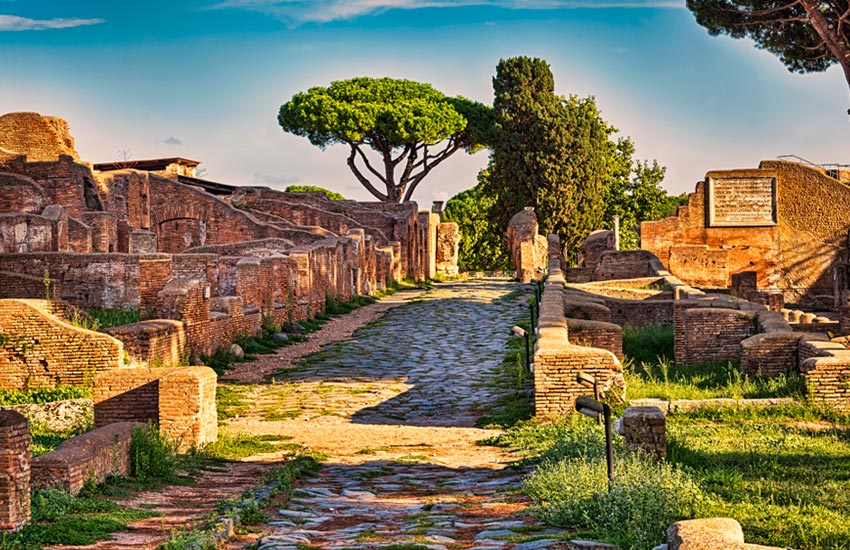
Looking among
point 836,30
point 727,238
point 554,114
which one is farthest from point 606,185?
point 836,30

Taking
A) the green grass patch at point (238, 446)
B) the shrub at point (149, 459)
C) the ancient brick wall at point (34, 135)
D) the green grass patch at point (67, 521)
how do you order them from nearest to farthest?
the green grass patch at point (67, 521) → the shrub at point (149, 459) → the green grass patch at point (238, 446) → the ancient brick wall at point (34, 135)

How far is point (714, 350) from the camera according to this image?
1600 centimetres

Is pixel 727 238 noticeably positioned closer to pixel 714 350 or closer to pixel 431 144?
pixel 714 350

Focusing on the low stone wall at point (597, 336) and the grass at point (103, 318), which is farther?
the grass at point (103, 318)

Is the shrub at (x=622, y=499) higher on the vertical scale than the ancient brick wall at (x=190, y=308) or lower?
lower

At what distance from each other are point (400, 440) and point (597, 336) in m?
3.69

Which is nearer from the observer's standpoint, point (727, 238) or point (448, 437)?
point (448, 437)

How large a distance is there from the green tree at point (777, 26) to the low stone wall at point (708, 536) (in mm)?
18908

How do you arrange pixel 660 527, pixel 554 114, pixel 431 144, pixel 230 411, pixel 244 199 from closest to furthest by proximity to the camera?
pixel 660 527 < pixel 230 411 < pixel 244 199 < pixel 554 114 < pixel 431 144

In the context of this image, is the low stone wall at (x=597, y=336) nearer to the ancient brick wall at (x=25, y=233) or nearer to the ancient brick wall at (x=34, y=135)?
the ancient brick wall at (x=25, y=233)

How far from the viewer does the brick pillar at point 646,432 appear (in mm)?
9320

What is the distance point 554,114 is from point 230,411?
34.3m

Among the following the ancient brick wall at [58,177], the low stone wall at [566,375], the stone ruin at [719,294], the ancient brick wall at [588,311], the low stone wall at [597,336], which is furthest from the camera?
the ancient brick wall at [58,177]

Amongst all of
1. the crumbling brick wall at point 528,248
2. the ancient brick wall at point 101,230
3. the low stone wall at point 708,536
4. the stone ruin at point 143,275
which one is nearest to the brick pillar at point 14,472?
the stone ruin at point 143,275
